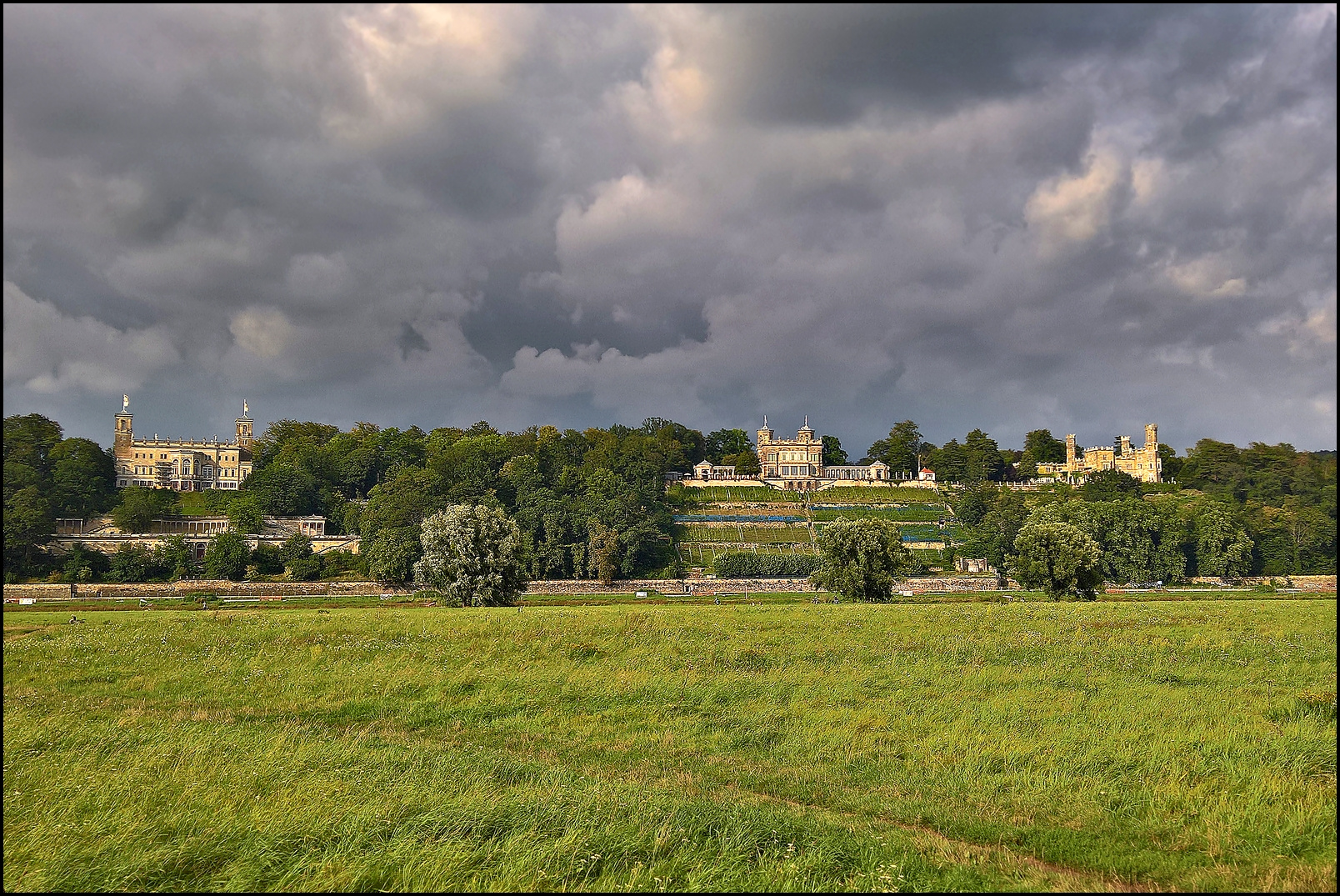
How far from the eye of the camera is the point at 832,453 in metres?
Result: 175

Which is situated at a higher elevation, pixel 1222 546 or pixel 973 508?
pixel 973 508

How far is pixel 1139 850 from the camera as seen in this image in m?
8.31

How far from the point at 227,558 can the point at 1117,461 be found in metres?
154

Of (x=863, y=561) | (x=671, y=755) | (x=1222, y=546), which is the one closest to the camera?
(x=671, y=755)

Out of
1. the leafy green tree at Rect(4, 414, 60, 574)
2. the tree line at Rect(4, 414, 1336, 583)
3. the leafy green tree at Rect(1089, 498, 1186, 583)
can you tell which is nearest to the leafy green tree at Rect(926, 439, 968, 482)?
the tree line at Rect(4, 414, 1336, 583)

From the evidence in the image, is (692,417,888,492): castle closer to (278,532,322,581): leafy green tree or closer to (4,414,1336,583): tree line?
(4,414,1336,583): tree line

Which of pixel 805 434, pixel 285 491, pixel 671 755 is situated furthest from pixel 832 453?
pixel 671 755

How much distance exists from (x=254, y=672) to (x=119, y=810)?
400 inches

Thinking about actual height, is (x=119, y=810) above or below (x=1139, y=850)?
above

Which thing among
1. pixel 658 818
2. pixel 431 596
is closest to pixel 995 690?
pixel 658 818

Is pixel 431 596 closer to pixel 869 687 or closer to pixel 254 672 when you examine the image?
pixel 254 672

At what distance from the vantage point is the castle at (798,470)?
149250 millimetres

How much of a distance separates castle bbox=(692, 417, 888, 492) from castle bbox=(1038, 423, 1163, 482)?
36.7 meters

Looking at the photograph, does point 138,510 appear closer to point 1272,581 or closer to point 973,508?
point 973,508
